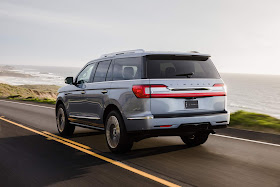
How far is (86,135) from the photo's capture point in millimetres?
9523

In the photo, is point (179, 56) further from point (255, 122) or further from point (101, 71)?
point (255, 122)

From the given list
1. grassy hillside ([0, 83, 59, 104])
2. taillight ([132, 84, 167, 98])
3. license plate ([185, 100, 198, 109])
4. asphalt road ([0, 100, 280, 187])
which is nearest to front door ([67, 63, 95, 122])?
asphalt road ([0, 100, 280, 187])

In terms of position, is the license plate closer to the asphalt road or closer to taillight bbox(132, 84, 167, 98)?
taillight bbox(132, 84, 167, 98)

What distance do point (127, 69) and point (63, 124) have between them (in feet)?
11.6

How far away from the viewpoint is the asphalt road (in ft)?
16.7

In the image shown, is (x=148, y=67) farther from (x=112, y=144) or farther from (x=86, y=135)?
(x=86, y=135)

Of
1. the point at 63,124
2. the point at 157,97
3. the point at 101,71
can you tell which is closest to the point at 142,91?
the point at 157,97

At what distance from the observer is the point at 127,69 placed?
6809 millimetres

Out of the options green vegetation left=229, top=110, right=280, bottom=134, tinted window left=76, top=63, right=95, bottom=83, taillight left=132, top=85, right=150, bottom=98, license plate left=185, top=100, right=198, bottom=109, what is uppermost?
tinted window left=76, top=63, right=95, bottom=83

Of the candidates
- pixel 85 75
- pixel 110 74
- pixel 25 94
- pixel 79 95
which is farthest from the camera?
pixel 25 94

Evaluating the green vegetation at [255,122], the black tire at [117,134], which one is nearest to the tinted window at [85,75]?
the black tire at [117,134]

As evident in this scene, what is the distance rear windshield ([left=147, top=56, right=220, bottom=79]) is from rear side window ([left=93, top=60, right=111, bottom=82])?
1510 mm

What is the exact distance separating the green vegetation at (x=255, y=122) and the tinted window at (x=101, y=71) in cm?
523

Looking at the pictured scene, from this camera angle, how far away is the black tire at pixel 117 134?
661 cm
